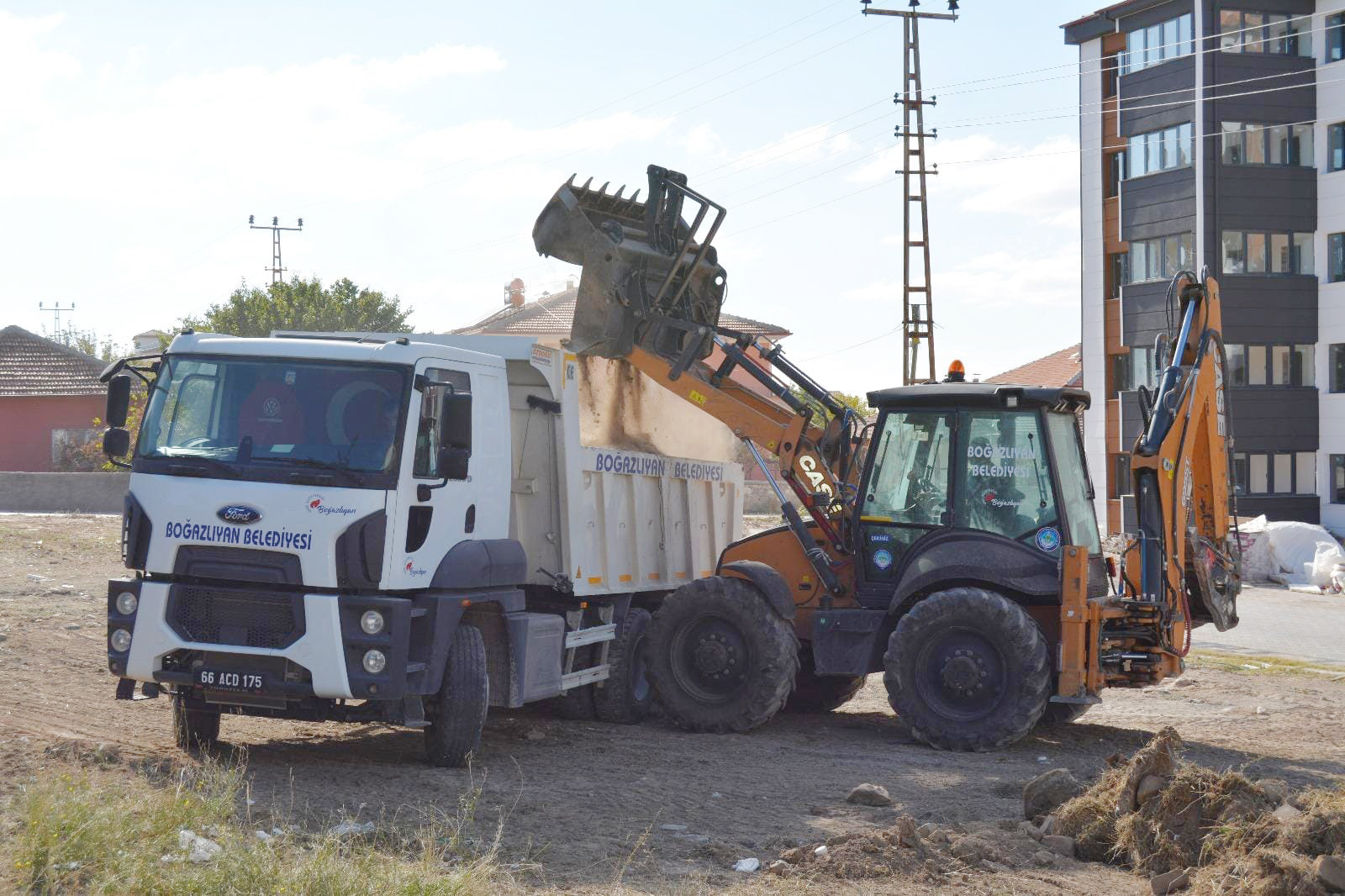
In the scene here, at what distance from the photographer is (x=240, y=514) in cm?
863

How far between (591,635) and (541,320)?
57355 mm

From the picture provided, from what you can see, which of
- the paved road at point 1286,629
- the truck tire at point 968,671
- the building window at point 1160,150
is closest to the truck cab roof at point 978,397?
the truck tire at point 968,671

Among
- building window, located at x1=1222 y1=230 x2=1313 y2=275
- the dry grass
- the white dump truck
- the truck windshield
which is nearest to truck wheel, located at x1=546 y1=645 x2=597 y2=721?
the white dump truck

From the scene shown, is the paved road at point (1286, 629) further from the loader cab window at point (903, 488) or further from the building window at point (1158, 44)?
the building window at point (1158, 44)

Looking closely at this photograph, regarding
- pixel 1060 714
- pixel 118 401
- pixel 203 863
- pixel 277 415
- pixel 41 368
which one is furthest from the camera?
pixel 41 368

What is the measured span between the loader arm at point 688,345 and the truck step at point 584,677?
6.19 feet

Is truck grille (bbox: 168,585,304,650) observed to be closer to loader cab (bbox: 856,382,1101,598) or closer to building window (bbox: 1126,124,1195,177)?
loader cab (bbox: 856,382,1101,598)

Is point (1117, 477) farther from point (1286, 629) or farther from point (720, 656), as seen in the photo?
point (720, 656)

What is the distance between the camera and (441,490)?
911 cm

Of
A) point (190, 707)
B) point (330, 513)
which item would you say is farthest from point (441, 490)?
point (190, 707)

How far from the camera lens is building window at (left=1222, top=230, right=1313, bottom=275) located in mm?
40250

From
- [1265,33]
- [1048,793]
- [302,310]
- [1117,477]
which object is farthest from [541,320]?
[1048,793]

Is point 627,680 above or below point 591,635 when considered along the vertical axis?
below

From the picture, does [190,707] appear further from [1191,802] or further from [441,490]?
[1191,802]
